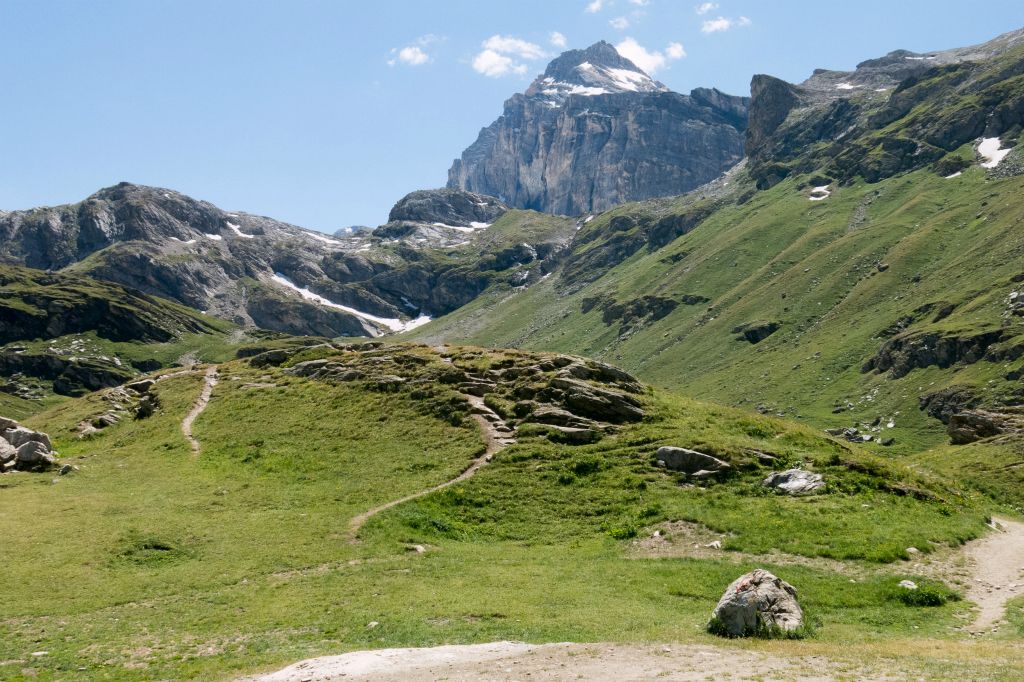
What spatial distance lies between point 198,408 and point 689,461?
4461 centimetres

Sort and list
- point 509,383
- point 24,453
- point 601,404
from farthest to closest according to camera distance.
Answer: point 509,383 → point 24,453 → point 601,404

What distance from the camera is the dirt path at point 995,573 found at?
84.5 ft

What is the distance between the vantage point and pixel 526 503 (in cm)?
4134

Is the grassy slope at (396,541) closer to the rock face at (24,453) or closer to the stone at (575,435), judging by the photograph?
the stone at (575,435)

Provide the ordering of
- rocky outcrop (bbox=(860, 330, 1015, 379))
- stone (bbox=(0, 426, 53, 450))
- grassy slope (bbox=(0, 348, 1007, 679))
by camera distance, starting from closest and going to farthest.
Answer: grassy slope (bbox=(0, 348, 1007, 679)) → stone (bbox=(0, 426, 53, 450)) → rocky outcrop (bbox=(860, 330, 1015, 379))

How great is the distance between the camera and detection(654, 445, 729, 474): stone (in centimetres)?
4284

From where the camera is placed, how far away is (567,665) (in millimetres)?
19969

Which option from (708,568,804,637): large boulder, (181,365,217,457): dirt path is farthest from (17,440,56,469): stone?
(708,568,804,637): large boulder

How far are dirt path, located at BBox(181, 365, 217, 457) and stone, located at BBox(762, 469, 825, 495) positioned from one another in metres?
39.5

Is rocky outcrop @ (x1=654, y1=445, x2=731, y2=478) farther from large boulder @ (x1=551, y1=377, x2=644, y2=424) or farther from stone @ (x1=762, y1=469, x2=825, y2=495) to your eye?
large boulder @ (x1=551, y1=377, x2=644, y2=424)

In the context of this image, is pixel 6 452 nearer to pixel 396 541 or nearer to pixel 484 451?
pixel 484 451

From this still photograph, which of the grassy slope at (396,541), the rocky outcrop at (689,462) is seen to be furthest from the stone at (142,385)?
the rocky outcrop at (689,462)

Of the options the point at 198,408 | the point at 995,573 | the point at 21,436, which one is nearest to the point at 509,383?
the point at 198,408

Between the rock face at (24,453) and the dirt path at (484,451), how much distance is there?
94.1 ft
